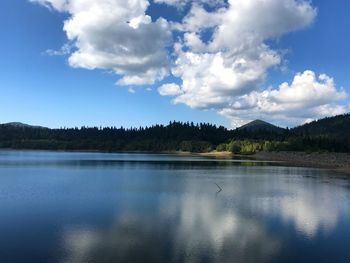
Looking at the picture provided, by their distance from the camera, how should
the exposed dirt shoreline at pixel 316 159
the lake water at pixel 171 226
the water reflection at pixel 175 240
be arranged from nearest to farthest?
1. the water reflection at pixel 175 240
2. the lake water at pixel 171 226
3. the exposed dirt shoreline at pixel 316 159

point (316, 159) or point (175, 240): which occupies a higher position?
point (316, 159)

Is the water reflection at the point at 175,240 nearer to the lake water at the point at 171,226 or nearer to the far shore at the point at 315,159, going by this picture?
the lake water at the point at 171,226

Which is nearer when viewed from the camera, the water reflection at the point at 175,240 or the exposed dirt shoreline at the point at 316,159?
the water reflection at the point at 175,240

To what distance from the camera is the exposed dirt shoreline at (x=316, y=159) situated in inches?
3738

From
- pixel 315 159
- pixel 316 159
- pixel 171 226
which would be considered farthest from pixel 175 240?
pixel 315 159

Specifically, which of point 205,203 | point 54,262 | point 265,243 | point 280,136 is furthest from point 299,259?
point 280,136

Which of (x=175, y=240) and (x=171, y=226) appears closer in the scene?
(x=175, y=240)

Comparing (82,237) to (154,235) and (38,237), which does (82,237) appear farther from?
(154,235)

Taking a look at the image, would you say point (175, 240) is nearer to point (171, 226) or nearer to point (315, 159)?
point (171, 226)

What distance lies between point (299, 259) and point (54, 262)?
9.89 metres

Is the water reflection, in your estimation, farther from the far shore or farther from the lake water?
the far shore

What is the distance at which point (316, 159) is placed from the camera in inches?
4513

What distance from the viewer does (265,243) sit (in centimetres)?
1948

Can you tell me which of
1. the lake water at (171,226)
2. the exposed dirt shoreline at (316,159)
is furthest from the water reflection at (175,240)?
the exposed dirt shoreline at (316,159)
